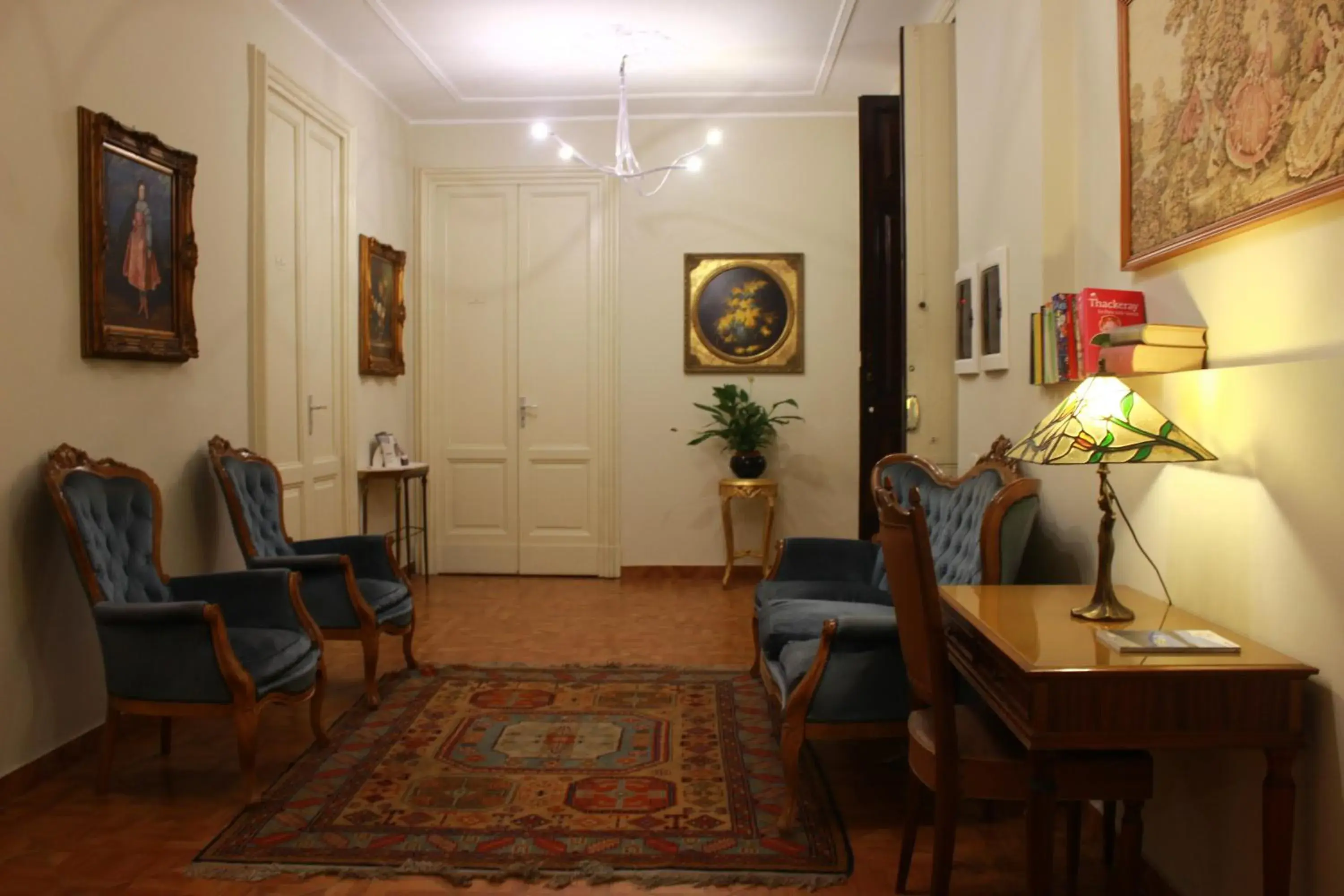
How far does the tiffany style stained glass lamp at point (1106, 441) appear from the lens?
2.18 m

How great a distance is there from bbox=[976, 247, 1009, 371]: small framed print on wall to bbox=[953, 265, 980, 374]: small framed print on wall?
39 mm

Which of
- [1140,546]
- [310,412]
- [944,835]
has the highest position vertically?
[310,412]

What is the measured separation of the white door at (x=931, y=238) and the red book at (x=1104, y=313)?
71.2 inches

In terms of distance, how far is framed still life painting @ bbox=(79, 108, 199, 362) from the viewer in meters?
3.50

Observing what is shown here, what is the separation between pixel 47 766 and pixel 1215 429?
3476 mm

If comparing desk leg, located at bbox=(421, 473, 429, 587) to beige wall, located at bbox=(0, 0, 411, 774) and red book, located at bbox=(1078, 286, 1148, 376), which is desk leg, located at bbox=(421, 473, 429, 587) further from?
red book, located at bbox=(1078, 286, 1148, 376)

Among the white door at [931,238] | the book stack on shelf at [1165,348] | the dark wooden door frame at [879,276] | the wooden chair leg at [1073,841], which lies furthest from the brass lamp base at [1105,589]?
the dark wooden door frame at [879,276]

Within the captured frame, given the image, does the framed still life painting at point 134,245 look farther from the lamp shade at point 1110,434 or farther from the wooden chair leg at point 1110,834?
the wooden chair leg at point 1110,834

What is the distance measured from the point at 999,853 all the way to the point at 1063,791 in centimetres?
82

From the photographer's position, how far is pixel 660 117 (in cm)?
700

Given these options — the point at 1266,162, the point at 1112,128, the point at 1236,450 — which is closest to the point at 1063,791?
the point at 1236,450

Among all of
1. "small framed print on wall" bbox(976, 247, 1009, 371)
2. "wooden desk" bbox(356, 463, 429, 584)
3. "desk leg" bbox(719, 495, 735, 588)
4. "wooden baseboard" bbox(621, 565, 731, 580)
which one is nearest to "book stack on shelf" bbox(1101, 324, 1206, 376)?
"small framed print on wall" bbox(976, 247, 1009, 371)

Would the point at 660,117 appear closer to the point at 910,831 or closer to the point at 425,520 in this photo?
the point at 425,520

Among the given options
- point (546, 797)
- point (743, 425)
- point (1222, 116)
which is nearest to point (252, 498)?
point (546, 797)
